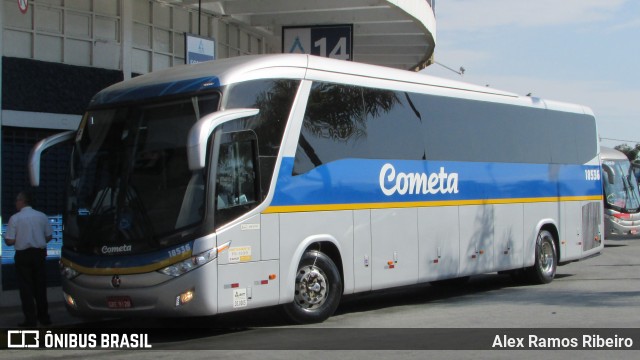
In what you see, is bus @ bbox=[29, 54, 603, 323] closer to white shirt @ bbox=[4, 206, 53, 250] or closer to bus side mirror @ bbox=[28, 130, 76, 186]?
bus side mirror @ bbox=[28, 130, 76, 186]

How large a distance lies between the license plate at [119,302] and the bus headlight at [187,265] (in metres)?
0.61

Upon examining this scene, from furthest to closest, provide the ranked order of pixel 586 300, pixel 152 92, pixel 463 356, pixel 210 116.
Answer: pixel 586 300 → pixel 152 92 → pixel 210 116 → pixel 463 356

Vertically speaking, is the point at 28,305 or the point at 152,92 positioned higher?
the point at 152,92

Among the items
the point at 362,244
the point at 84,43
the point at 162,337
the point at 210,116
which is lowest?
the point at 162,337

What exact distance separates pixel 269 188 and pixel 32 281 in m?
3.72

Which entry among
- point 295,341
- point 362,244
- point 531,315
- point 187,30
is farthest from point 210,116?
point 187,30

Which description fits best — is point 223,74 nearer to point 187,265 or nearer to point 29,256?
point 187,265

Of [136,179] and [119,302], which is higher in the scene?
[136,179]

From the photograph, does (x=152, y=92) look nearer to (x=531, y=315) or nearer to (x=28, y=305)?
(x=28, y=305)

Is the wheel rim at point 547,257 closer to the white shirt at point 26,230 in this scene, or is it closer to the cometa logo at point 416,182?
the cometa logo at point 416,182

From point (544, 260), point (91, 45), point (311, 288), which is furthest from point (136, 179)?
point (544, 260)

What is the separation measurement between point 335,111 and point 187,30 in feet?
23.3

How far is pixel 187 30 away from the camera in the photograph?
62.0ft

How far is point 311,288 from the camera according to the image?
12.3 m
